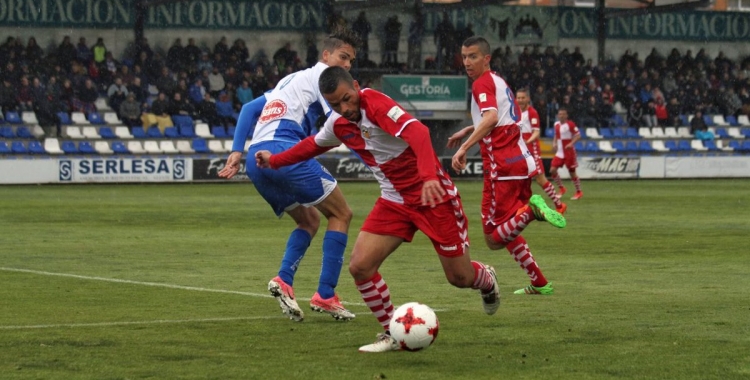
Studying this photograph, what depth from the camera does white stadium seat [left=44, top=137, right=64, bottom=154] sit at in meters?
33.7

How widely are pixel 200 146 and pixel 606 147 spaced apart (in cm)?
1370

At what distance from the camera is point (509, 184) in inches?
406

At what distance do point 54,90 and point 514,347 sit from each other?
28.6m

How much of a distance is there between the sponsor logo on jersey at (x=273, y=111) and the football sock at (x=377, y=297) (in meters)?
2.00

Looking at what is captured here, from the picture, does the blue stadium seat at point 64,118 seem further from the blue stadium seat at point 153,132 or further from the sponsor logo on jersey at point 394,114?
the sponsor logo on jersey at point 394,114

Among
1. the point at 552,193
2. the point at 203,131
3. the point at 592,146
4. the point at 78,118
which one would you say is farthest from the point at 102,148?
the point at 552,193

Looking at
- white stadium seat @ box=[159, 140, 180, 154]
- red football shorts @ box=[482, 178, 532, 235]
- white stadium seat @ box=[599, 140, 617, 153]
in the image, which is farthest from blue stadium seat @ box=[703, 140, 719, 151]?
red football shorts @ box=[482, 178, 532, 235]

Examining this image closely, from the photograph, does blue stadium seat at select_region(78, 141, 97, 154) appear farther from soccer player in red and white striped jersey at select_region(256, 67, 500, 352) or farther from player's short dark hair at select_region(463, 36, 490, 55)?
soccer player in red and white striped jersey at select_region(256, 67, 500, 352)

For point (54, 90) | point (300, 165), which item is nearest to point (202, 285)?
point (300, 165)

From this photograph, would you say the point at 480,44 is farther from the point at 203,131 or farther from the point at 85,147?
the point at 203,131

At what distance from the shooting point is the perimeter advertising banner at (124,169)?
3244 centimetres

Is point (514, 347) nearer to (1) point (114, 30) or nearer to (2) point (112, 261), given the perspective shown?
(2) point (112, 261)

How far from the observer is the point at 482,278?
309 inches

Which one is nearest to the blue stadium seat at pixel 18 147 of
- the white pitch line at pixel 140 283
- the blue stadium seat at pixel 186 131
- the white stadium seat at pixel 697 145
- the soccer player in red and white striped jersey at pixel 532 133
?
the blue stadium seat at pixel 186 131
